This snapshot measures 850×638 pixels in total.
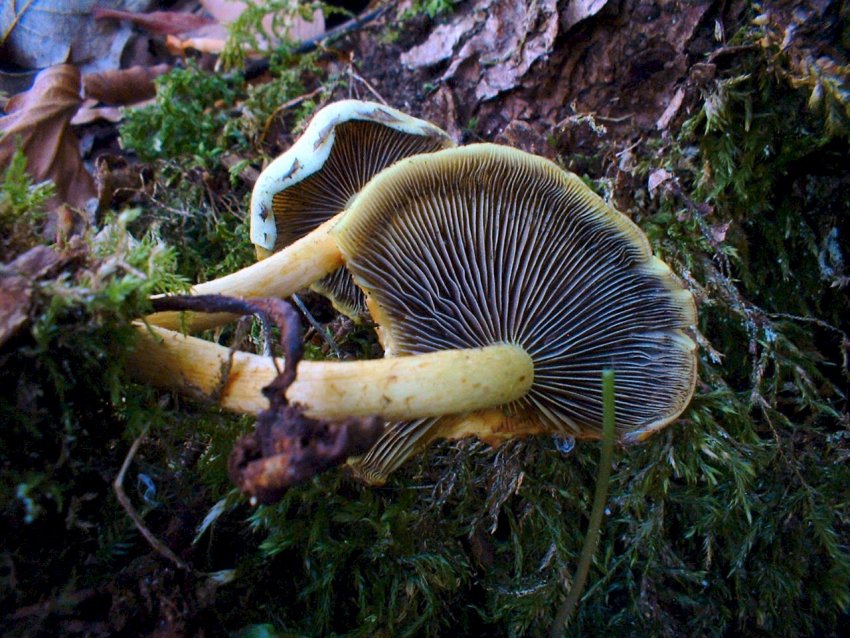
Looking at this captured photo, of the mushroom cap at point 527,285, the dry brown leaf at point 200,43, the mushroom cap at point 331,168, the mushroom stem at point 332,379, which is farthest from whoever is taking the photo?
the dry brown leaf at point 200,43

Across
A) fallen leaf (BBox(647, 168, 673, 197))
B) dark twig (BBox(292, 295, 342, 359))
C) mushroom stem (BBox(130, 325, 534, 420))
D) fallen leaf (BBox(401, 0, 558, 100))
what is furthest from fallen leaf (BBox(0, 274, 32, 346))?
fallen leaf (BBox(647, 168, 673, 197))

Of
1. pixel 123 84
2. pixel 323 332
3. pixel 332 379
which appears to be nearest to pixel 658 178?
pixel 323 332

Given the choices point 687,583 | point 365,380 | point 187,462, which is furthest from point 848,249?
point 187,462

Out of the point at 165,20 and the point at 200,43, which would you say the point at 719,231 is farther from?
the point at 165,20

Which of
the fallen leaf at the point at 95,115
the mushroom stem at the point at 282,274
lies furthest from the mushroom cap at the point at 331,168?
the fallen leaf at the point at 95,115

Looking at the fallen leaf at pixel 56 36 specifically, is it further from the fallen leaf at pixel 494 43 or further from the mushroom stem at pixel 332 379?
the mushroom stem at pixel 332 379

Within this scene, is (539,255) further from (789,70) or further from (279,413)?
(789,70)
